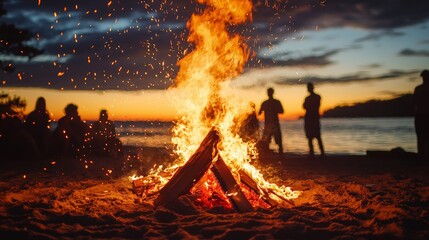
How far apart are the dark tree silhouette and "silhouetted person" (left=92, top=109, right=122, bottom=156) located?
14.9 feet

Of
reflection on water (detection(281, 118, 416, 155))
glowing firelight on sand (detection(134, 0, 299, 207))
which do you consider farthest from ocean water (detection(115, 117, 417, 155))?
glowing firelight on sand (detection(134, 0, 299, 207))

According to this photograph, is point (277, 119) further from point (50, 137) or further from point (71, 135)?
point (50, 137)

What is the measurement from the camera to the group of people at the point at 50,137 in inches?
430

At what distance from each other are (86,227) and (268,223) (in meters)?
2.56

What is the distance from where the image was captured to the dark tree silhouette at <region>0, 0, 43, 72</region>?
47.0ft

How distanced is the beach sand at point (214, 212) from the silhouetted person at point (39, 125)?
279 cm

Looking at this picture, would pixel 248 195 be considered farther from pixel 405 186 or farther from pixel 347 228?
pixel 405 186

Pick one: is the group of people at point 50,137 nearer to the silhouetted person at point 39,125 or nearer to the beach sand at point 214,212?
the silhouetted person at point 39,125

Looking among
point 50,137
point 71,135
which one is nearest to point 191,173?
point 71,135

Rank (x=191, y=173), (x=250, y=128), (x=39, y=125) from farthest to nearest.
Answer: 1. (x=250, y=128)
2. (x=39, y=125)
3. (x=191, y=173)

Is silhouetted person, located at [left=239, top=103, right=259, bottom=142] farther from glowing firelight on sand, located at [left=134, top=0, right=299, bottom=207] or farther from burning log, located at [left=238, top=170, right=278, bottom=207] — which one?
burning log, located at [left=238, top=170, right=278, bottom=207]

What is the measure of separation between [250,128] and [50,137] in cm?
680

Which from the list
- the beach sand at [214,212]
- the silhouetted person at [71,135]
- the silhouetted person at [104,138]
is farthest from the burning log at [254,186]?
the silhouetted person at [71,135]

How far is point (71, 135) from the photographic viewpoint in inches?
467
